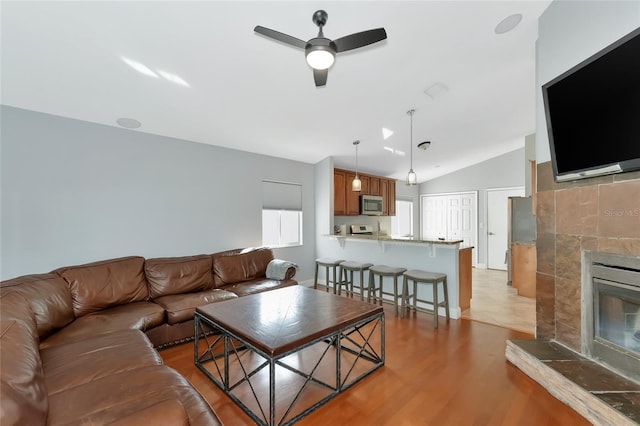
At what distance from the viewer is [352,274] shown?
462 centimetres

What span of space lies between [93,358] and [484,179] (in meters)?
7.80

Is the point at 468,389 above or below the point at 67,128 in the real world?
below

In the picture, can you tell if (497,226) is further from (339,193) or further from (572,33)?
(572,33)

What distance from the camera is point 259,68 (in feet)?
8.65

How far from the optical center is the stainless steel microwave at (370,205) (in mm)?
6113

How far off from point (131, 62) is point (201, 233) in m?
2.34

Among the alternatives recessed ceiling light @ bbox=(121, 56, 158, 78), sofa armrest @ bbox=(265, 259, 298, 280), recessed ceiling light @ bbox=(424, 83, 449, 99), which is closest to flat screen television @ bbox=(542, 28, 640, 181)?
recessed ceiling light @ bbox=(424, 83, 449, 99)

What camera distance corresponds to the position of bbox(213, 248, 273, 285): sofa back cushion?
3.83 meters

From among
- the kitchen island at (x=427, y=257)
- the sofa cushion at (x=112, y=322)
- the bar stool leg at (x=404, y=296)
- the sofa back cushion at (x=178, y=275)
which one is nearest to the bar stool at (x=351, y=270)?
the kitchen island at (x=427, y=257)

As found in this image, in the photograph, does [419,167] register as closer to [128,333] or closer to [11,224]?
[128,333]

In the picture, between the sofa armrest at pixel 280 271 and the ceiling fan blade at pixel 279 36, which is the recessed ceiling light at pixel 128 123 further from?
the sofa armrest at pixel 280 271

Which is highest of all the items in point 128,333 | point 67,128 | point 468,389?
point 67,128

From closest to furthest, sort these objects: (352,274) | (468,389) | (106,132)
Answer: (468,389) < (106,132) < (352,274)

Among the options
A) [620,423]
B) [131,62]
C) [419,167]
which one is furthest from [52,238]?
[419,167]
